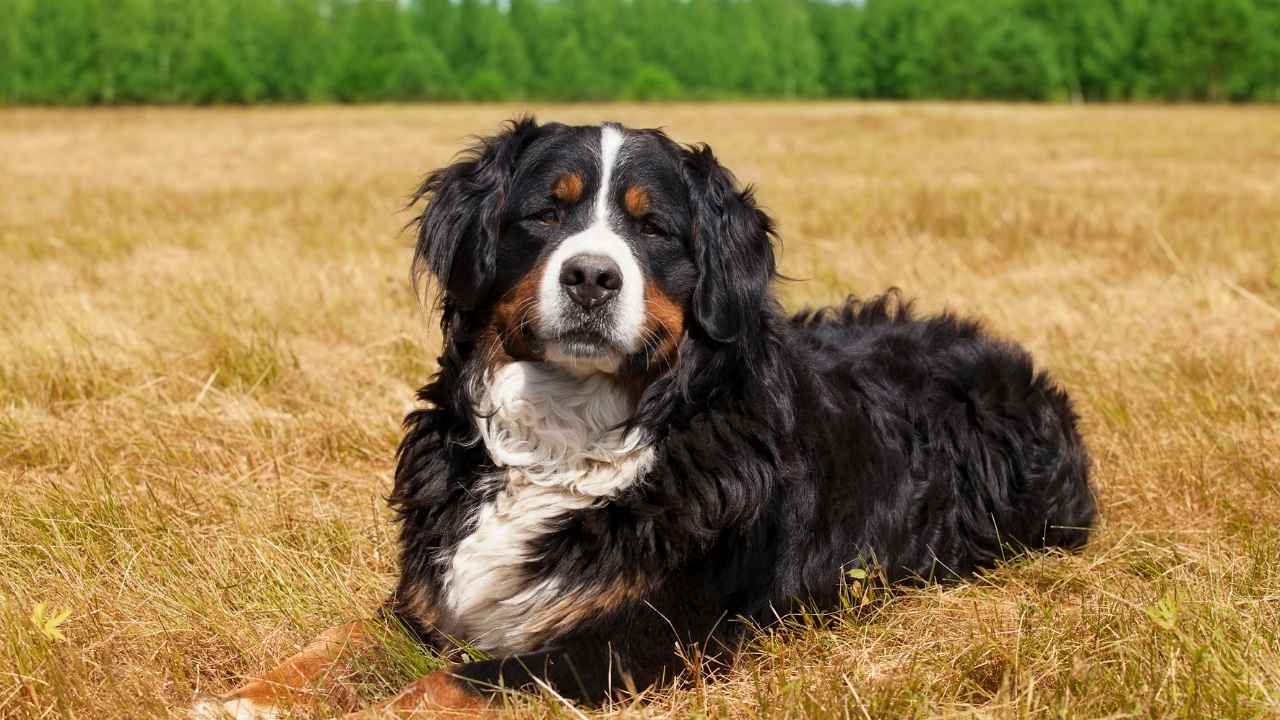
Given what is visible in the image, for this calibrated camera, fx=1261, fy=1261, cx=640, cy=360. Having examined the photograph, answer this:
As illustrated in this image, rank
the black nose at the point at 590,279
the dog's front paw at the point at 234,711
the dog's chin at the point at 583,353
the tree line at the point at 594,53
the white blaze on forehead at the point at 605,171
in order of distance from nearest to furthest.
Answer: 1. the dog's front paw at the point at 234,711
2. the black nose at the point at 590,279
3. the dog's chin at the point at 583,353
4. the white blaze on forehead at the point at 605,171
5. the tree line at the point at 594,53

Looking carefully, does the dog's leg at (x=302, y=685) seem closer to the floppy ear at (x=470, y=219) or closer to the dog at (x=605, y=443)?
the dog at (x=605, y=443)

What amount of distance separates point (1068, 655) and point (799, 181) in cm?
1388

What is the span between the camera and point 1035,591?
→ 13.0 ft

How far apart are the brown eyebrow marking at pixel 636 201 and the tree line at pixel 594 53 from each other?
6945cm

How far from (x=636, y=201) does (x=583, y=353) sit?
450 millimetres

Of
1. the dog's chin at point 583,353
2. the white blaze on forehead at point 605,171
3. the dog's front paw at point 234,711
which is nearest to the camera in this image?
the dog's front paw at point 234,711

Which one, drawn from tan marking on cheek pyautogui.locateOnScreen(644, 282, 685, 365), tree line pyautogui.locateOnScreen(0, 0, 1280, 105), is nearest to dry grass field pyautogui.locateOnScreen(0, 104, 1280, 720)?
tan marking on cheek pyautogui.locateOnScreen(644, 282, 685, 365)

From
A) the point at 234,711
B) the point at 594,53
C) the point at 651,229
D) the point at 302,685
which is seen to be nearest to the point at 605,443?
the point at 651,229

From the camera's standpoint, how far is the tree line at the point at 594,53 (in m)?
72.6

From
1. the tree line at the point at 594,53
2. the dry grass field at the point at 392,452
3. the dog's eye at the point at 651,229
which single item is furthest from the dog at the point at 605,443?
the tree line at the point at 594,53

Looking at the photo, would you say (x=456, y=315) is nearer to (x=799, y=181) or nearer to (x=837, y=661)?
(x=837, y=661)

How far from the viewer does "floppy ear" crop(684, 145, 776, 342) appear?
11.4 ft

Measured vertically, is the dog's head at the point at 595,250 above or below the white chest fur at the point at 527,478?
above

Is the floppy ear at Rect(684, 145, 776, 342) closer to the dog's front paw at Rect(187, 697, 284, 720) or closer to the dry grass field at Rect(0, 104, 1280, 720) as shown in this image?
the dry grass field at Rect(0, 104, 1280, 720)
